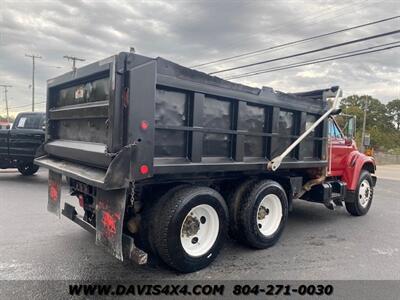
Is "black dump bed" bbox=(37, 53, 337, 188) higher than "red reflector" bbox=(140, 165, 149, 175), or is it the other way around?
"black dump bed" bbox=(37, 53, 337, 188)

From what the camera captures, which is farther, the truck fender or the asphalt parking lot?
the truck fender

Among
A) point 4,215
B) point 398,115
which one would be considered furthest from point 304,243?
point 398,115

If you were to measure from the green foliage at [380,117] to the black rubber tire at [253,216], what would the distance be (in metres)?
52.3

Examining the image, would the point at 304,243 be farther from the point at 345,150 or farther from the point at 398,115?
the point at 398,115

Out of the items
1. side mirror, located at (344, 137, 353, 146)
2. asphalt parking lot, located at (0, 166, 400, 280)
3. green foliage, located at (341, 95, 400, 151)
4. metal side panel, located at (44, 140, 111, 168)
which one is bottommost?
asphalt parking lot, located at (0, 166, 400, 280)

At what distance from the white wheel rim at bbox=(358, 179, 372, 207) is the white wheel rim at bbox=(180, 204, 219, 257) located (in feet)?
13.5

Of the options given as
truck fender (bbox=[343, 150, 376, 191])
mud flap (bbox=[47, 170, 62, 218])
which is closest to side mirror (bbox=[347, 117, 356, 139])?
truck fender (bbox=[343, 150, 376, 191])

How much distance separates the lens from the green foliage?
53.0 meters

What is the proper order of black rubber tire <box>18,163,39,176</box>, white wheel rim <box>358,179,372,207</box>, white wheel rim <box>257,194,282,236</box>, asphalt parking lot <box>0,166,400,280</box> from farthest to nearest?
black rubber tire <box>18,163,39,176</box> → white wheel rim <box>358,179,372,207</box> → white wheel rim <box>257,194,282,236</box> → asphalt parking lot <box>0,166,400,280</box>

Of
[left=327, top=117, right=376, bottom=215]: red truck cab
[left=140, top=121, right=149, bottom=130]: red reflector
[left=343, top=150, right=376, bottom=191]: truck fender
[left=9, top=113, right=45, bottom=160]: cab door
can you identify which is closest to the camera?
[left=140, top=121, right=149, bottom=130]: red reflector

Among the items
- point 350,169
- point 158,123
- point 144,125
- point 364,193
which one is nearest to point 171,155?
point 158,123

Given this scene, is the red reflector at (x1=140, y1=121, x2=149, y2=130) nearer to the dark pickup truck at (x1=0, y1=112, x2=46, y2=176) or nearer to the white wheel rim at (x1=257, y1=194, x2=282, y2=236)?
the white wheel rim at (x1=257, y1=194, x2=282, y2=236)

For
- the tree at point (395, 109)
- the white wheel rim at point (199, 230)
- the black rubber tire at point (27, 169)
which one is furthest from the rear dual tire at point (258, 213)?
the tree at point (395, 109)

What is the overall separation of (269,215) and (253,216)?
0.58 metres
